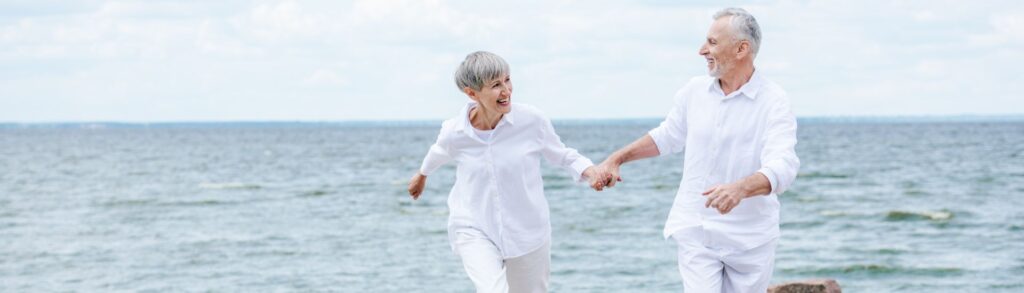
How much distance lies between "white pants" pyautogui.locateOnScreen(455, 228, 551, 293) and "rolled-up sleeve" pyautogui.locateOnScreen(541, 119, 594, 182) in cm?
39

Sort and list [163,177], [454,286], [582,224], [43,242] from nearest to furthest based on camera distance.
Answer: [454,286], [43,242], [582,224], [163,177]

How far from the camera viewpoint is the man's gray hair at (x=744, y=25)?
5051 mm

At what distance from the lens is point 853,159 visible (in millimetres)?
A: 62219

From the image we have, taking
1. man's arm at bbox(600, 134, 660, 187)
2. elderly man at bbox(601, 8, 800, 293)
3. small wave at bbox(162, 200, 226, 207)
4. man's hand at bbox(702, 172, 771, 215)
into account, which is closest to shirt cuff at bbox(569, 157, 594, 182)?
man's arm at bbox(600, 134, 660, 187)

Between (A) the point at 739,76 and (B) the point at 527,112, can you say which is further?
(B) the point at 527,112

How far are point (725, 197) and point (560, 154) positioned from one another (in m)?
1.49

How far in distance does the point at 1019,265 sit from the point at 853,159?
44571 millimetres

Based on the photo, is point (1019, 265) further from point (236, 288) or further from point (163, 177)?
point (163, 177)

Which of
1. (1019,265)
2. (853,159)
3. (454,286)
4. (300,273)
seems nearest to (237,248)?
(300,273)

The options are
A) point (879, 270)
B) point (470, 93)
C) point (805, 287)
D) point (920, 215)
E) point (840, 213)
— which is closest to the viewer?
point (470, 93)

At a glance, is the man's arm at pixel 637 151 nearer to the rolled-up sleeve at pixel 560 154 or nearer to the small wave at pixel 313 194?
the rolled-up sleeve at pixel 560 154

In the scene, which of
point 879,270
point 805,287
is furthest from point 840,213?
point 805,287

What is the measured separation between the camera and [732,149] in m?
5.10

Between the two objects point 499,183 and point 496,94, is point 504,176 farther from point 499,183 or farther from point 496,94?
point 496,94
